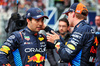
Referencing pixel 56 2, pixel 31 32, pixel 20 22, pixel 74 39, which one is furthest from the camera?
A: pixel 56 2

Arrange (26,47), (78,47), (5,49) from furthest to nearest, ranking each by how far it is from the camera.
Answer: (26,47)
(5,49)
(78,47)

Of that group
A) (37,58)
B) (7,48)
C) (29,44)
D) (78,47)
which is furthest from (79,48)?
(7,48)

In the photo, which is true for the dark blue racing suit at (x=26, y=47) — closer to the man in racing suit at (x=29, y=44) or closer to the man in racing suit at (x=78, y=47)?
the man in racing suit at (x=29, y=44)

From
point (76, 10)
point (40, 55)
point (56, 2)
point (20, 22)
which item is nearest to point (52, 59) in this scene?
point (20, 22)

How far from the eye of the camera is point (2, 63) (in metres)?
3.53

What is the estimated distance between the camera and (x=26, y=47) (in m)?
3.83

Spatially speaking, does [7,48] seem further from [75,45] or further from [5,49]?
[75,45]

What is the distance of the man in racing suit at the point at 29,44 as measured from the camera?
144 inches

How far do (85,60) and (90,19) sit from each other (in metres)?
7.64

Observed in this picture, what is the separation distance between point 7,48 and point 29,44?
43 cm

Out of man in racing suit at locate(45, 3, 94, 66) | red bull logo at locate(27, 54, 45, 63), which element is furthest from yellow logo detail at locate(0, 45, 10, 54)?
man in racing suit at locate(45, 3, 94, 66)

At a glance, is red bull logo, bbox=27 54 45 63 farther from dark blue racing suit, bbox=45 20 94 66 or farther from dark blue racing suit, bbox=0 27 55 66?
dark blue racing suit, bbox=45 20 94 66

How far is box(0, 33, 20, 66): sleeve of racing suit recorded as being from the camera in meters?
3.55

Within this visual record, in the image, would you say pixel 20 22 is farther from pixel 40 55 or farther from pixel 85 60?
pixel 85 60
